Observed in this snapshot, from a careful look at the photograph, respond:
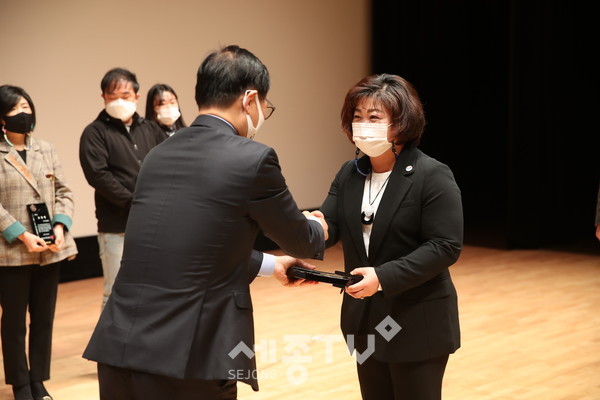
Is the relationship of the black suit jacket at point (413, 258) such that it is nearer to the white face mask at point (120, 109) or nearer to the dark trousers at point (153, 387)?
the dark trousers at point (153, 387)

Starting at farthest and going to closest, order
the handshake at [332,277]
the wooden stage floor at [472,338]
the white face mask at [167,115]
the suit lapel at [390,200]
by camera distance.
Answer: the white face mask at [167,115] < the wooden stage floor at [472,338] < the suit lapel at [390,200] < the handshake at [332,277]

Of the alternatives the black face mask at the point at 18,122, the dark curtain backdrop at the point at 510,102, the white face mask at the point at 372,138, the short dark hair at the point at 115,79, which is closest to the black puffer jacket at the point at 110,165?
the short dark hair at the point at 115,79

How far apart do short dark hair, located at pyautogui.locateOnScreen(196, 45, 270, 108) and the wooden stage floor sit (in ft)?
7.48

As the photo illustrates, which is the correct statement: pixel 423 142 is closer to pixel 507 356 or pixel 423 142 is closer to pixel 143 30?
pixel 143 30

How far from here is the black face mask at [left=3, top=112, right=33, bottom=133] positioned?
3834mm

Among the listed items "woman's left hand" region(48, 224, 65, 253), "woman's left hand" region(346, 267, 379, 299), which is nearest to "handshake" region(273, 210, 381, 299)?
"woman's left hand" region(346, 267, 379, 299)

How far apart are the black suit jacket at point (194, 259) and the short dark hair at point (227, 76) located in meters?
0.06

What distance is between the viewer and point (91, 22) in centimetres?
696

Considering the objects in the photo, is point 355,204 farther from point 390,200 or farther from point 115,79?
point 115,79

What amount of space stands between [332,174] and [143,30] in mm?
2826

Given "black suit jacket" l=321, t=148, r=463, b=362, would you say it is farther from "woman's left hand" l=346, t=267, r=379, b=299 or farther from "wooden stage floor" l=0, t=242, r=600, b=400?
"wooden stage floor" l=0, t=242, r=600, b=400

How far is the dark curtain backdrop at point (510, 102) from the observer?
798 cm

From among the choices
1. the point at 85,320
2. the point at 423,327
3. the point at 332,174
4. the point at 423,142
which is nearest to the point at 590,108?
the point at 423,142

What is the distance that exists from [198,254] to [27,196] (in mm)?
2258
